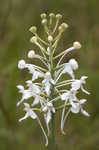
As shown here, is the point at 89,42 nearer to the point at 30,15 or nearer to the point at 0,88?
the point at 30,15

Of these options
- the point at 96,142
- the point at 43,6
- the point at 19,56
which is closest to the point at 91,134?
the point at 96,142

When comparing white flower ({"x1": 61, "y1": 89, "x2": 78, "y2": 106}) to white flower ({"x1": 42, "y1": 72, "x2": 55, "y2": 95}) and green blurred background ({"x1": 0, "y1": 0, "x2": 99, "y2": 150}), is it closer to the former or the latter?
white flower ({"x1": 42, "y1": 72, "x2": 55, "y2": 95})

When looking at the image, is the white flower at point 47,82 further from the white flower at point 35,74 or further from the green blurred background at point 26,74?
the green blurred background at point 26,74

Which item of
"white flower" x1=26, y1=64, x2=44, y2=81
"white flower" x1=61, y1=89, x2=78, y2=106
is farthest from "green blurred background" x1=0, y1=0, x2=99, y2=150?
"white flower" x1=26, y1=64, x2=44, y2=81

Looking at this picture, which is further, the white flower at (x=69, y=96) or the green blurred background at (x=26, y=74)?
the green blurred background at (x=26, y=74)

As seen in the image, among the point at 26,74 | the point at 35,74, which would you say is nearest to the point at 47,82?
the point at 35,74

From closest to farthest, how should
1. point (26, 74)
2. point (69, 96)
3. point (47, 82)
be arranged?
point (47, 82), point (69, 96), point (26, 74)

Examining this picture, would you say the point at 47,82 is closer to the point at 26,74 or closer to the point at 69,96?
the point at 69,96

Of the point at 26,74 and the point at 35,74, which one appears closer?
the point at 35,74

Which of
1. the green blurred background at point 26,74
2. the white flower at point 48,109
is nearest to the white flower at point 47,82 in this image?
the white flower at point 48,109
